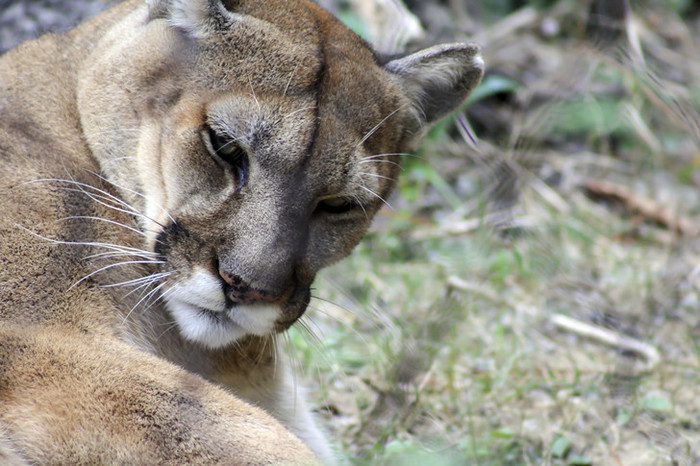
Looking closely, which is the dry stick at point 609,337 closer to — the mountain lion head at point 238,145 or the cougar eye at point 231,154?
the mountain lion head at point 238,145

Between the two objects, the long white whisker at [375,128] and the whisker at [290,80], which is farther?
the long white whisker at [375,128]

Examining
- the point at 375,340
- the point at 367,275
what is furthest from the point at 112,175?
the point at 367,275

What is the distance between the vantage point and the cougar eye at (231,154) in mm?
2932

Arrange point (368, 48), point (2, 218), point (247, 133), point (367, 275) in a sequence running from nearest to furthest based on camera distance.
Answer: point (2, 218)
point (247, 133)
point (368, 48)
point (367, 275)

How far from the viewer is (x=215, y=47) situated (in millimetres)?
3111

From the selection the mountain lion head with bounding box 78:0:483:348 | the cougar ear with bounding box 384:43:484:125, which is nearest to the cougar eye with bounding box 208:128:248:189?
the mountain lion head with bounding box 78:0:483:348

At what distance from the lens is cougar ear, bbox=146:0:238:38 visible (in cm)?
313

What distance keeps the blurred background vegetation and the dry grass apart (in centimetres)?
2

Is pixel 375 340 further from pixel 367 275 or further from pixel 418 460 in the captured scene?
pixel 418 460

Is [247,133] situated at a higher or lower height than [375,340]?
higher

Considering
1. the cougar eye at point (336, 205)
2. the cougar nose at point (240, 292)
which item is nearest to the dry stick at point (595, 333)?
the cougar eye at point (336, 205)

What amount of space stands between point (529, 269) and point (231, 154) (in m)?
2.98

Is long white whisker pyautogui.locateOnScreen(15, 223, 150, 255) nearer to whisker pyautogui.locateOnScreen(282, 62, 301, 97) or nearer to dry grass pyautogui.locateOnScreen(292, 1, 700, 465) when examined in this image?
whisker pyautogui.locateOnScreen(282, 62, 301, 97)

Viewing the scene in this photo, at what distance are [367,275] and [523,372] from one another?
134 centimetres
